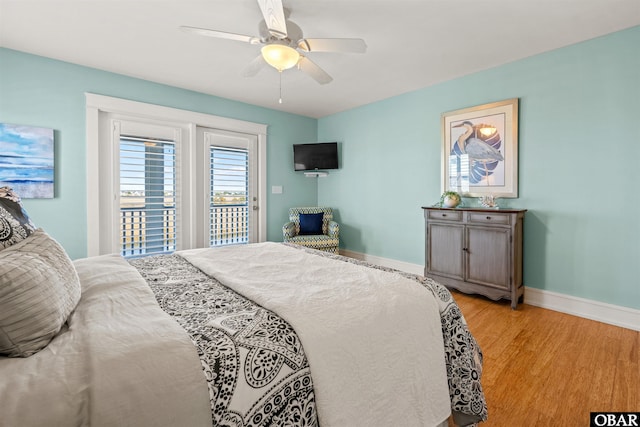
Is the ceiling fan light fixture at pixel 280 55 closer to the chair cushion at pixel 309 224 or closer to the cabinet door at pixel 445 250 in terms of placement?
the cabinet door at pixel 445 250

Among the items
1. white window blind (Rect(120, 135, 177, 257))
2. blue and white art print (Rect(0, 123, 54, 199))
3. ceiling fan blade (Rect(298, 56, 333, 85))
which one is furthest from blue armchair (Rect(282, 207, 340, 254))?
blue and white art print (Rect(0, 123, 54, 199))

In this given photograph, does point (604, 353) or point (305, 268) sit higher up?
point (305, 268)

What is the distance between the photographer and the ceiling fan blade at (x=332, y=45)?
2129mm

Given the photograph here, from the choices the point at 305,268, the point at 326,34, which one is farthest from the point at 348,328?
the point at 326,34

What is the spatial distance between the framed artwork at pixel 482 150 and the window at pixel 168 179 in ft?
9.26

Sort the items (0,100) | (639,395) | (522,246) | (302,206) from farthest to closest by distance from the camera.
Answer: (302,206), (522,246), (0,100), (639,395)

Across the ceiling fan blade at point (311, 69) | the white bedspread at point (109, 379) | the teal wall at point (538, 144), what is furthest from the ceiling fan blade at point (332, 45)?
the teal wall at point (538, 144)

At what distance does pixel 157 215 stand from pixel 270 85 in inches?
89.1

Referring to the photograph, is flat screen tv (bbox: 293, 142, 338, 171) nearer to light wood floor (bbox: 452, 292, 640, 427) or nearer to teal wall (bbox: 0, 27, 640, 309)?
teal wall (bbox: 0, 27, 640, 309)

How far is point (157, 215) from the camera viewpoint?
Answer: 4.02 metres

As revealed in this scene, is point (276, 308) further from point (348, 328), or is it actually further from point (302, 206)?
point (302, 206)

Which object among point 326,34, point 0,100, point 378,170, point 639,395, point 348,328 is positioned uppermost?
point 326,34

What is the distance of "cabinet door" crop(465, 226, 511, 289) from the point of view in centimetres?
305

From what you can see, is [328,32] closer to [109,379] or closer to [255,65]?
[255,65]
